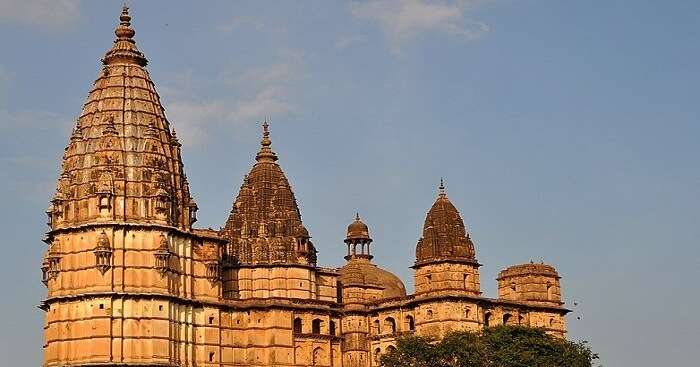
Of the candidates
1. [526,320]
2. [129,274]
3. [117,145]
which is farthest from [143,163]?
[526,320]

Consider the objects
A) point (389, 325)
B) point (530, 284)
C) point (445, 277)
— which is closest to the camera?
point (445, 277)

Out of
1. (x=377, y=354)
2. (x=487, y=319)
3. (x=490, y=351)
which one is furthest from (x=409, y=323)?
(x=490, y=351)

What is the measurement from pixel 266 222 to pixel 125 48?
16.6m

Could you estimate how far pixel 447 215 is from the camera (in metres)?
106

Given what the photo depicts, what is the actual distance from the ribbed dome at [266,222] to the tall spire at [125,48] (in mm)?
13514

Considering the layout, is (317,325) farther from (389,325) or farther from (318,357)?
(389,325)

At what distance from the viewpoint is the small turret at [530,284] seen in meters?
113

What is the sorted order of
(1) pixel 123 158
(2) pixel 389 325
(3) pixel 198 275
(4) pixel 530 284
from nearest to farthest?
(1) pixel 123 158, (3) pixel 198 275, (2) pixel 389 325, (4) pixel 530 284

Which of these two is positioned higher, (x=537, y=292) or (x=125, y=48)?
(x=125, y=48)

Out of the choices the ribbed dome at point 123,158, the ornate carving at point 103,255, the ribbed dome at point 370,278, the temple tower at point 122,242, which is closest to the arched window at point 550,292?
the ribbed dome at point 370,278

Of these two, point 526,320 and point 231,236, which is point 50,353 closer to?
point 231,236

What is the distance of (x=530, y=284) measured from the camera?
369ft

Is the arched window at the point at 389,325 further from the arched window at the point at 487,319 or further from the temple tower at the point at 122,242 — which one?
the temple tower at the point at 122,242

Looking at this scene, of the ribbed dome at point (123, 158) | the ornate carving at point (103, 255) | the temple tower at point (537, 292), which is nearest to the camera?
the ornate carving at point (103, 255)
